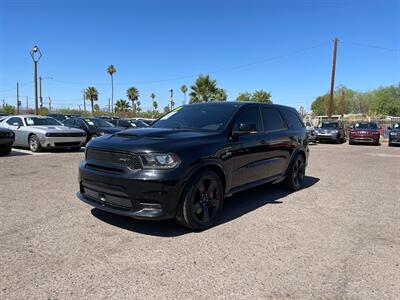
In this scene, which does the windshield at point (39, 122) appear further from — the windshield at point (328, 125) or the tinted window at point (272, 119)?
the windshield at point (328, 125)

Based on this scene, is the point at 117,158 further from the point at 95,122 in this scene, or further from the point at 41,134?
the point at 95,122

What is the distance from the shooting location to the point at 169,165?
4027 mm

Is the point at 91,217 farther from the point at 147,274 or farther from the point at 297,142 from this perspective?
the point at 297,142

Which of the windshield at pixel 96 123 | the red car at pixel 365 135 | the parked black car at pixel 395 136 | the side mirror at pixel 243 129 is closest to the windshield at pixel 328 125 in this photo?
the red car at pixel 365 135

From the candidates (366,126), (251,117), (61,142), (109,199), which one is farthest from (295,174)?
(366,126)

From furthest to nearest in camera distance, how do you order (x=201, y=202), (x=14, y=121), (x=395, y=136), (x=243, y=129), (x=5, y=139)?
(x=395, y=136) < (x=14, y=121) < (x=5, y=139) < (x=243, y=129) < (x=201, y=202)

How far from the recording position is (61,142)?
41.8ft

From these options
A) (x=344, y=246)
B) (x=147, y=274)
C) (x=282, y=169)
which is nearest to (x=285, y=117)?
(x=282, y=169)

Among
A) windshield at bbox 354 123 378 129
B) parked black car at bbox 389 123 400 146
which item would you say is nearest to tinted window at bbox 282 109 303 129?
parked black car at bbox 389 123 400 146

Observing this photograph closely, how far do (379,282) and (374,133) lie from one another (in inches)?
875

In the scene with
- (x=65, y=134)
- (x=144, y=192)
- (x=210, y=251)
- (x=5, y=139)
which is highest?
(x=65, y=134)

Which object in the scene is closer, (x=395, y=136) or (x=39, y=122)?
(x=39, y=122)

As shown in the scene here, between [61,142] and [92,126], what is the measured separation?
Answer: 3.17 meters

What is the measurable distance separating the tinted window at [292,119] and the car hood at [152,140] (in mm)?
2679
